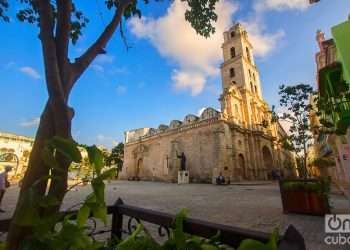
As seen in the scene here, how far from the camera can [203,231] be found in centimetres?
108

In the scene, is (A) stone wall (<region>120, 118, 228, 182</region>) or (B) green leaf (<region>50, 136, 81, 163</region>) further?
(A) stone wall (<region>120, 118, 228, 182</region>)

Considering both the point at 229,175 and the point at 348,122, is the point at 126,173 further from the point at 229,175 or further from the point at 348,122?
the point at 348,122

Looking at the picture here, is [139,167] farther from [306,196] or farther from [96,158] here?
[96,158]

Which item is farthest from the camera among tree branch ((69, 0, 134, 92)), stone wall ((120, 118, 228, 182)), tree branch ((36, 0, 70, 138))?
stone wall ((120, 118, 228, 182))

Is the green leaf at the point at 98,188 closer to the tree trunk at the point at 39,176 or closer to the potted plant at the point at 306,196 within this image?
the tree trunk at the point at 39,176

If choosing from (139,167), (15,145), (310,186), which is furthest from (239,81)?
(15,145)

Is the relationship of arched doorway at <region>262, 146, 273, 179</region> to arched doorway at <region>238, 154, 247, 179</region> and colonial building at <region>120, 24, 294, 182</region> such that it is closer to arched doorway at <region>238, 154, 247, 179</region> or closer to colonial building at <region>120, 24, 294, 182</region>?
colonial building at <region>120, 24, 294, 182</region>

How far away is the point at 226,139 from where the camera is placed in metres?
20.2

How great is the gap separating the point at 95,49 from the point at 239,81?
27.8 metres

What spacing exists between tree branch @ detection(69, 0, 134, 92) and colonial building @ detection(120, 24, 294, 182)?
17250 millimetres

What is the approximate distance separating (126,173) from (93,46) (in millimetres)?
31102

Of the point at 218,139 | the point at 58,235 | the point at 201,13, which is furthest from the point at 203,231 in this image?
the point at 218,139

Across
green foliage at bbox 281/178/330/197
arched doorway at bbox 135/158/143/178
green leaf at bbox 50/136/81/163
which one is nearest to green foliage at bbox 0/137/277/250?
green leaf at bbox 50/136/81/163

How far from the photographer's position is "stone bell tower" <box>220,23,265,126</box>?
→ 76.8 ft
